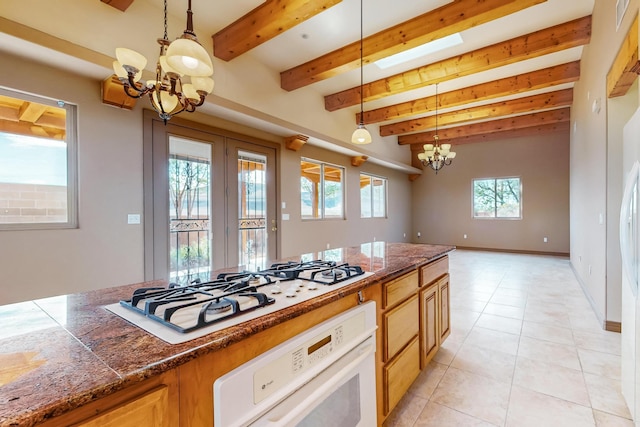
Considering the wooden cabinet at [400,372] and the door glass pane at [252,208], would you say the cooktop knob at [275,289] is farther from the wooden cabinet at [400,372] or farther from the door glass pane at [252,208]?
the door glass pane at [252,208]

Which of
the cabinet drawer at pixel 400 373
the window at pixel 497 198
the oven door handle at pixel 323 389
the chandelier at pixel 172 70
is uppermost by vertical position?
the chandelier at pixel 172 70

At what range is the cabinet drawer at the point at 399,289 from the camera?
1.55 m

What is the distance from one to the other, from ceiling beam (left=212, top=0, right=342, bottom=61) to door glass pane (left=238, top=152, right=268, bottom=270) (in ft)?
4.77

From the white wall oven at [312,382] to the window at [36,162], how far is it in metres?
2.90

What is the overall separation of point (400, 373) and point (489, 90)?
5056 millimetres

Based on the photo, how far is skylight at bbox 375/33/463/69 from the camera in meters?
3.80

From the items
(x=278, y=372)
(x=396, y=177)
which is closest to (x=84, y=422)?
(x=278, y=372)

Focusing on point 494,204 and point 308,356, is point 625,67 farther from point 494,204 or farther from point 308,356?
point 494,204

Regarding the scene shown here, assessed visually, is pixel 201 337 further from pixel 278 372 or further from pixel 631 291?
pixel 631 291

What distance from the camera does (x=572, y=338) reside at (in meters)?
2.77

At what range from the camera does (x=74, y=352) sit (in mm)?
679

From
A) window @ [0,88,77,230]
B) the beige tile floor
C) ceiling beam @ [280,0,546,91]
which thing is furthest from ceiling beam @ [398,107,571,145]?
window @ [0,88,77,230]

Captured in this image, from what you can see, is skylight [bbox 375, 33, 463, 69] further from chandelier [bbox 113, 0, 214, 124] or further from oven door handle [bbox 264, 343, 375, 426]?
oven door handle [bbox 264, 343, 375, 426]

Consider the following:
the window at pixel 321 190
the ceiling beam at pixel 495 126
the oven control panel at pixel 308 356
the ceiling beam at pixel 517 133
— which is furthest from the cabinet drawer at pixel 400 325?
the ceiling beam at pixel 517 133
